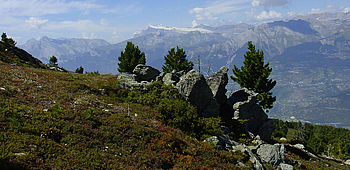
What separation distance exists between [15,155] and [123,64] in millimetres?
45833

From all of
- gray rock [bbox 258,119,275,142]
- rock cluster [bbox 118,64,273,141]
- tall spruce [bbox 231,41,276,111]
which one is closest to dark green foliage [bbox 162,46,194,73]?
rock cluster [bbox 118,64,273,141]

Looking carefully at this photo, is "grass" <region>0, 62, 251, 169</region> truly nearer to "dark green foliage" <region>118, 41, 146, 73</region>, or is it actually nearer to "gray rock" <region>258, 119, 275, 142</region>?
"gray rock" <region>258, 119, 275, 142</region>

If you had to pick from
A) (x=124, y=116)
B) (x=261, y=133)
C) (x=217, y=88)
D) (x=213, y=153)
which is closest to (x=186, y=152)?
(x=213, y=153)

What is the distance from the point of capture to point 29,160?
8992 mm

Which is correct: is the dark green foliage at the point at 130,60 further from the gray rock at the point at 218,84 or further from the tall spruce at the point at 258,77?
the tall spruce at the point at 258,77

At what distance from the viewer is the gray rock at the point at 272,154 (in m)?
18.3

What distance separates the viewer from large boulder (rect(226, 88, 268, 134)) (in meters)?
33.4

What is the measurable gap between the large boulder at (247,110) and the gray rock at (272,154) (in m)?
12.5

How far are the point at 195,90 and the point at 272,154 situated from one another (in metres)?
13.1

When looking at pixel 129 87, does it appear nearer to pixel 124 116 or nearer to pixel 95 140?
pixel 124 116

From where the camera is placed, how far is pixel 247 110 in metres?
34.2

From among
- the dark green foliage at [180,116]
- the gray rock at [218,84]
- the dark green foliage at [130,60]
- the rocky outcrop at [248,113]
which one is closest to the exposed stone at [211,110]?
the gray rock at [218,84]

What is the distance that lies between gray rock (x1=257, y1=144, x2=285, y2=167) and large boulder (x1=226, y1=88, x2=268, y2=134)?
1245cm

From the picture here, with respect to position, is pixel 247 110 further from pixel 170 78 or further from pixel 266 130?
pixel 170 78
